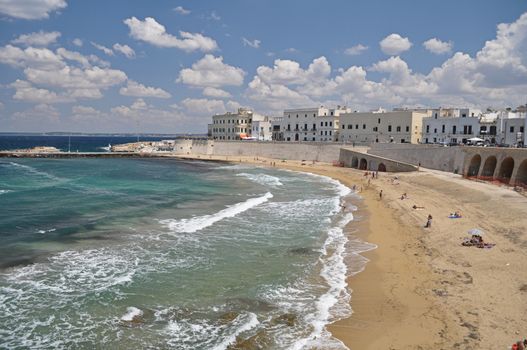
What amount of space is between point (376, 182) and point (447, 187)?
9.71 m

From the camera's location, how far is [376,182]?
154 ft

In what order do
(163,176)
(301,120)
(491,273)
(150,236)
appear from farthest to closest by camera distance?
(301,120), (163,176), (150,236), (491,273)

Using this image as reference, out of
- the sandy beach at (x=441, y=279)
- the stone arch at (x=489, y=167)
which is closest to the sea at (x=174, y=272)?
the sandy beach at (x=441, y=279)

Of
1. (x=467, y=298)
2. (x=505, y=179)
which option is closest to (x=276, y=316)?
(x=467, y=298)

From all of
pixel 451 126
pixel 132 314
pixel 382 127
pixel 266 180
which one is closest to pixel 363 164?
pixel 382 127

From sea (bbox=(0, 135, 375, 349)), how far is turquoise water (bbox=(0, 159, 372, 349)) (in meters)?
0.06

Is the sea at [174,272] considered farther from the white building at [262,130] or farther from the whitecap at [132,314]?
the white building at [262,130]

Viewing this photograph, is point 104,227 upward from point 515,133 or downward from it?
downward

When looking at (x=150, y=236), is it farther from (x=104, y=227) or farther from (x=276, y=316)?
(x=276, y=316)

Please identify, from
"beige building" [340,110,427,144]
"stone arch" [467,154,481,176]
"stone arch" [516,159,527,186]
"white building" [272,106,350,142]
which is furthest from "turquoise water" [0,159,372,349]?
"white building" [272,106,350,142]

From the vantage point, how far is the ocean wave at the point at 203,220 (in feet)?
84.1

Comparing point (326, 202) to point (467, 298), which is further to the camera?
point (326, 202)

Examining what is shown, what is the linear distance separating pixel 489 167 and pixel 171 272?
37084 millimetres

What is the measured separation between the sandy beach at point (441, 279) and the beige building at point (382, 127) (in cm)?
3634
